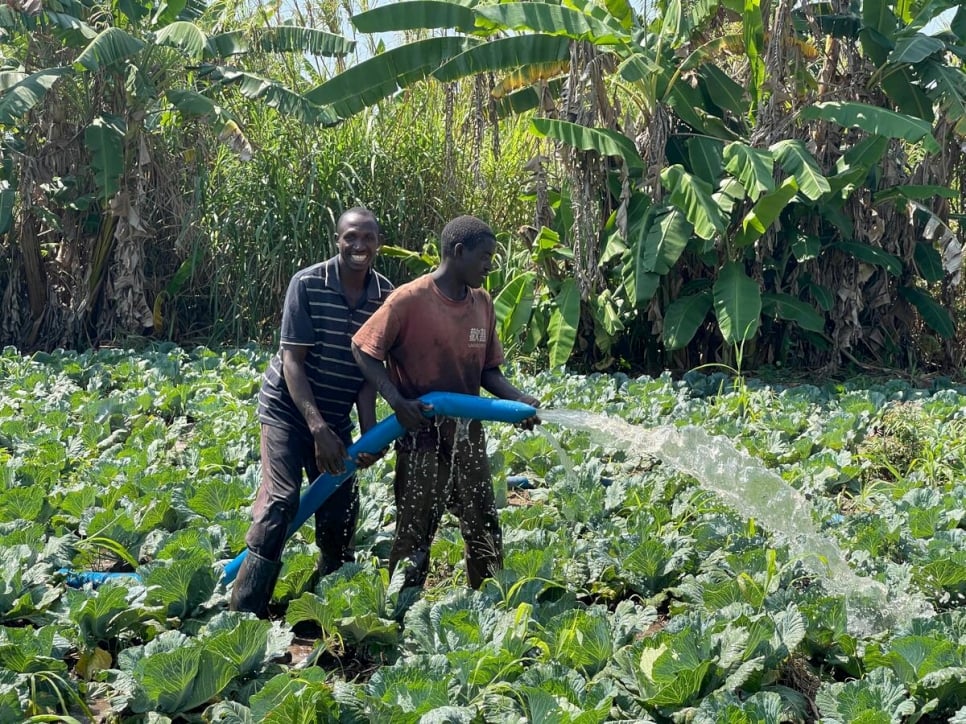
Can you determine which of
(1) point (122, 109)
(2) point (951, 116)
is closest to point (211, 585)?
(2) point (951, 116)

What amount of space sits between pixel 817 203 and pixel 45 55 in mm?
8582

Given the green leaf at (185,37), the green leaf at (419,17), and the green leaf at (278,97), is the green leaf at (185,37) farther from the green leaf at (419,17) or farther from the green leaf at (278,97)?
the green leaf at (419,17)

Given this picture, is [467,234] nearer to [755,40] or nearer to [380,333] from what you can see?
[380,333]

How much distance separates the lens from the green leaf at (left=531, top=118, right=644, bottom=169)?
9641 millimetres

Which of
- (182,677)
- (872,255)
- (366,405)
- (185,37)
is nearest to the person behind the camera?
(182,677)

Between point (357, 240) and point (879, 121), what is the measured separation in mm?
6607

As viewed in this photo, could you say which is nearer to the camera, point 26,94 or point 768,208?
point 768,208

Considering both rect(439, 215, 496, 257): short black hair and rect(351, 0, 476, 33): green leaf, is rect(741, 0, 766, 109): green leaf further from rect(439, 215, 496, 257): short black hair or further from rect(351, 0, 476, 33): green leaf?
rect(439, 215, 496, 257): short black hair

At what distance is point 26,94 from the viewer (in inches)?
446

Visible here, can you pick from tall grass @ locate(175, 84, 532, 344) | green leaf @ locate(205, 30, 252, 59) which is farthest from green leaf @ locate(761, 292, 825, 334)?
green leaf @ locate(205, 30, 252, 59)

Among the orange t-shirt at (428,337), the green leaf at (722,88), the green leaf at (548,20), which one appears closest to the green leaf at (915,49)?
the green leaf at (722,88)

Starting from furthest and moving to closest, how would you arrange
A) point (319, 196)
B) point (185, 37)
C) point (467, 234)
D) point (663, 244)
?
1. point (319, 196)
2. point (185, 37)
3. point (663, 244)
4. point (467, 234)

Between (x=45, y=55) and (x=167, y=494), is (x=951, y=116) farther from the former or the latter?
(x=45, y=55)

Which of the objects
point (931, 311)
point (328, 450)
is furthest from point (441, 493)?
point (931, 311)
